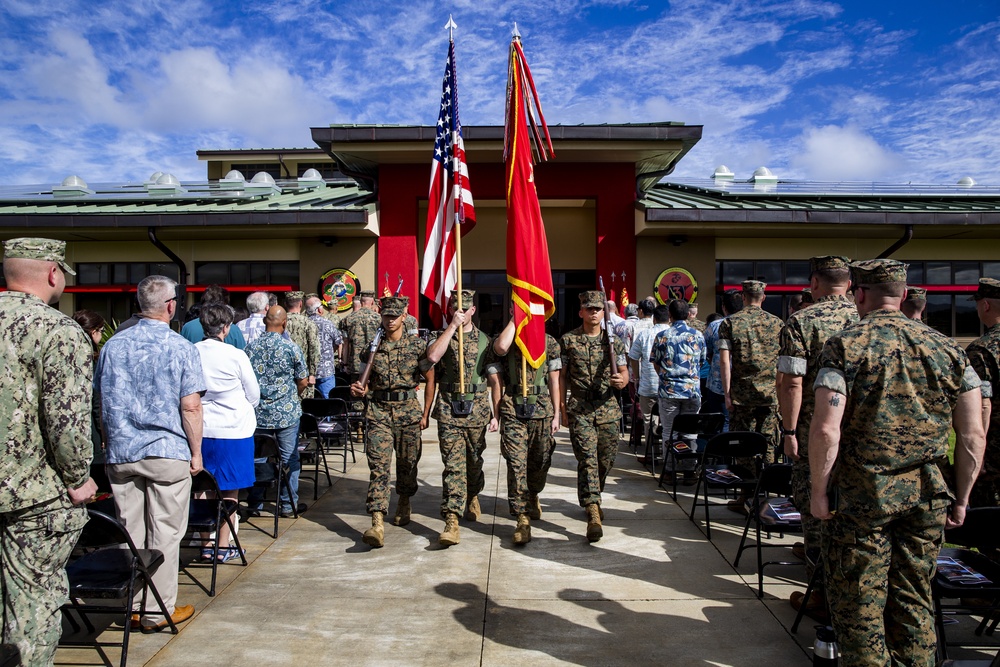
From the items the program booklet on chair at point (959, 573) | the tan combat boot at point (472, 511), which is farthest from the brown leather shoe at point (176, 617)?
the program booklet on chair at point (959, 573)

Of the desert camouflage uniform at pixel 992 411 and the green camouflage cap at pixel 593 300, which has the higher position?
the green camouflage cap at pixel 593 300

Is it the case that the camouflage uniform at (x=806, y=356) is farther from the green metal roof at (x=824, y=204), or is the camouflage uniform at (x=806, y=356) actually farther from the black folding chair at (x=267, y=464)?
the green metal roof at (x=824, y=204)

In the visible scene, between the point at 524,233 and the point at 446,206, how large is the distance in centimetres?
88

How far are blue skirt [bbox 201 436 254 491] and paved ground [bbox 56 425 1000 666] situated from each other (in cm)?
70

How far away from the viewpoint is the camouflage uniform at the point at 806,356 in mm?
4566

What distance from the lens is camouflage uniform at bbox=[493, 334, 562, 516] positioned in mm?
5934

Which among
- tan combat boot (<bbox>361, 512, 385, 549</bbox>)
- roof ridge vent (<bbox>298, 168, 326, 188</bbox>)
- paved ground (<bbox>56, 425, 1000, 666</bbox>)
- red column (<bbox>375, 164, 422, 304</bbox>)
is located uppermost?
roof ridge vent (<bbox>298, 168, 326, 188</bbox>)

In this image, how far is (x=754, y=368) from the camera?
673 centimetres

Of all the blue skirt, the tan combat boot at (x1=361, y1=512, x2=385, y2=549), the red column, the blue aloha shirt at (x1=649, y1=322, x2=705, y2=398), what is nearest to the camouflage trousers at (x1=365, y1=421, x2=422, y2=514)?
the tan combat boot at (x1=361, y1=512, x2=385, y2=549)

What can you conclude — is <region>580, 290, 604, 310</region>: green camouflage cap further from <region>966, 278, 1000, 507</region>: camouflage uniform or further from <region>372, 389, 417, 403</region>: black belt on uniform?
<region>966, 278, 1000, 507</region>: camouflage uniform

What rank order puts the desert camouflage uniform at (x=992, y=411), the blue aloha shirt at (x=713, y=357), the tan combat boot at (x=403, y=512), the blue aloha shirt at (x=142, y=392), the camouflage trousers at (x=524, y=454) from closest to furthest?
the blue aloha shirt at (x=142, y=392), the desert camouflage uniform at (x=992, y=411), the camouflage trousers at (x=524, y=454), the tan combat boot at (x=403, y=512), the blue aloha shirt at (x=713, y=357)

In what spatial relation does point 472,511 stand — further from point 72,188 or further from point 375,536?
point 72,188

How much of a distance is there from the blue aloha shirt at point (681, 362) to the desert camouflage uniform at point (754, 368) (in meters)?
1.08

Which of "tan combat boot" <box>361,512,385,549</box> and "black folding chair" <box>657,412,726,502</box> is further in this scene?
"black folding chair" <box>657,412,726,502</box>
